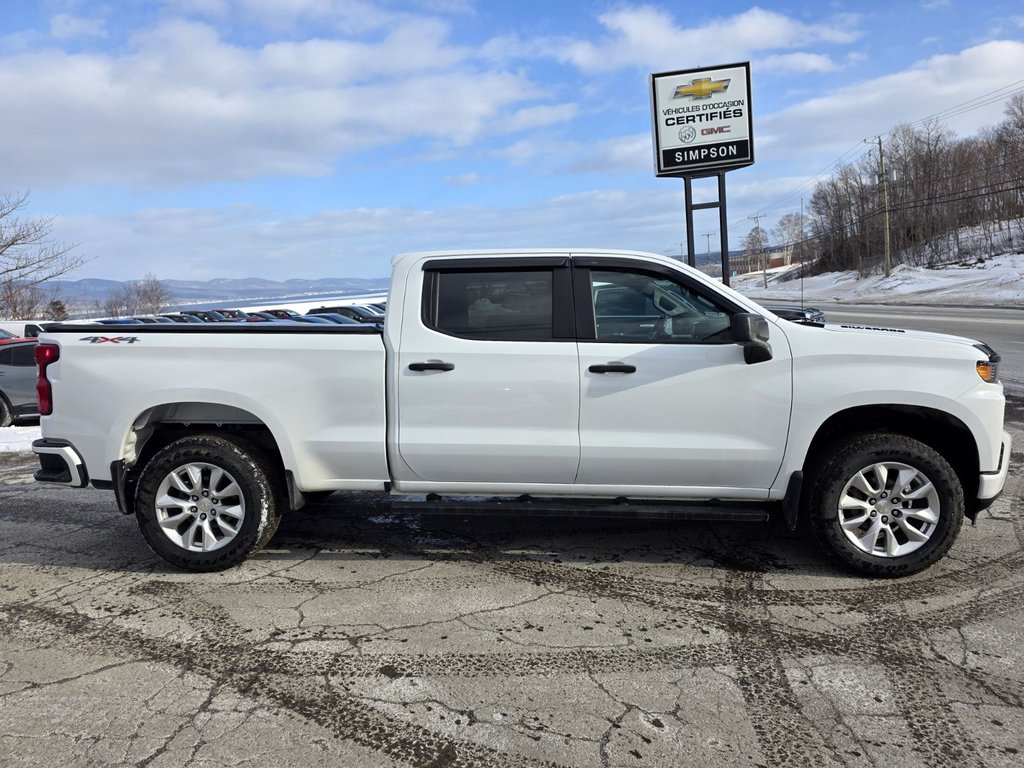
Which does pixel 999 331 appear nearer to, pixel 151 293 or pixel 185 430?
pixel 185 430

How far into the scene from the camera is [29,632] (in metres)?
3.76

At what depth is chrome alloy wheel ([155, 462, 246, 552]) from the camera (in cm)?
443

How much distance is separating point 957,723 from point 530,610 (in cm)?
195

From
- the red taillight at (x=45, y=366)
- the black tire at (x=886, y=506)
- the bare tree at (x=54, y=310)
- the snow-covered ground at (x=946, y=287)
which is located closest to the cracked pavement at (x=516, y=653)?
the black tire at (x=886, y=506)

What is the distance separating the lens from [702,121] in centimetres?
1100

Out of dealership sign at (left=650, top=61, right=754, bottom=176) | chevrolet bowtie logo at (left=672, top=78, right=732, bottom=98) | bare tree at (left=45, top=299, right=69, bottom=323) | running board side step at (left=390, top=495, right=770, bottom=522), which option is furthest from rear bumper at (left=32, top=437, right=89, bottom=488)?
bare tree at (left=45, top=299, right=69, bottom=323)

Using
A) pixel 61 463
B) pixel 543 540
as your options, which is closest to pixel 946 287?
pixel 543 540

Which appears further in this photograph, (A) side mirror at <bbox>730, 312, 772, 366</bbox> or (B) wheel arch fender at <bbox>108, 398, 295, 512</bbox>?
(B) wheel arch fender at <bbox>108, 398, 295, 512</bbox>

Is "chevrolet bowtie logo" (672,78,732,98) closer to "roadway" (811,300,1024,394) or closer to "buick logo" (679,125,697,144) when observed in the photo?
"buick logo" (679,125,697,144)

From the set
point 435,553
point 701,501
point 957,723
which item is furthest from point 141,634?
point 957,723

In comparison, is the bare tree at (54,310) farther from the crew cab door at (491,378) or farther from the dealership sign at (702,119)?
the crew cab door at (491,378)

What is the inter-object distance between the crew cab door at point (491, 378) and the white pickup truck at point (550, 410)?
0.01 meters

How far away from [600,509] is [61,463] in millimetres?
3389

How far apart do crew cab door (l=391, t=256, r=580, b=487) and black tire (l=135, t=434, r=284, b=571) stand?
91 cm
